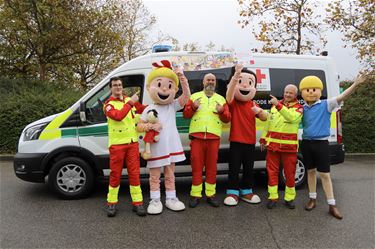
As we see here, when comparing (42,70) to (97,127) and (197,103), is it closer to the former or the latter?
(97,127)

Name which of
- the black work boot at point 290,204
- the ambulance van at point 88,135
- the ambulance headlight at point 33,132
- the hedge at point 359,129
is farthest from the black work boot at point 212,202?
the hedge at point 359,129

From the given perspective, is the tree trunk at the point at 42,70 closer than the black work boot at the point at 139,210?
No

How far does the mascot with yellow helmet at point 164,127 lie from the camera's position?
4930 millimetres

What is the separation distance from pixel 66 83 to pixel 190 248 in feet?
41.7

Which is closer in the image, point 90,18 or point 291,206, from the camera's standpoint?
point 291,206

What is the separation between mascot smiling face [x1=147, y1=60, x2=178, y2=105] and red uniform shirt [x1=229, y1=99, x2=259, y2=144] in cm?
91

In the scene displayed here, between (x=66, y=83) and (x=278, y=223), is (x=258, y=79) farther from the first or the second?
(x=66, y=83)

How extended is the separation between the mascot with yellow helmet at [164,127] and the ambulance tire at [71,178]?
1.13 metres

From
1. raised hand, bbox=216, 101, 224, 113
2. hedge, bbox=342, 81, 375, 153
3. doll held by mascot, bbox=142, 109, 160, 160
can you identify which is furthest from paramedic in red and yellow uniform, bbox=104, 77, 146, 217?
hedge, bbox=342, 81, 375, 153

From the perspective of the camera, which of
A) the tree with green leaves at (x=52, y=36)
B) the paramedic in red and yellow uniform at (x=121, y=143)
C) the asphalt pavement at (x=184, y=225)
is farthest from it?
the tree with green leaves at (x=52, y=36)

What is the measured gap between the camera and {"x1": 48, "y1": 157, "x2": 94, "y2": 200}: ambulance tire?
5.45 metres

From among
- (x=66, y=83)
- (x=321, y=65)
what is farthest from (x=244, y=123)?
(x=66, y=83)

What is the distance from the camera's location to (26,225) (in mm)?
4531

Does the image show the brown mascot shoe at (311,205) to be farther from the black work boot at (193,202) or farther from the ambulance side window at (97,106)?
the ambulance side window at (97,106)
